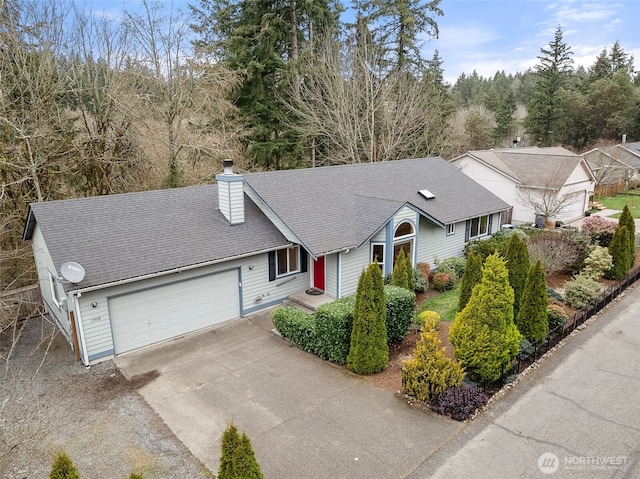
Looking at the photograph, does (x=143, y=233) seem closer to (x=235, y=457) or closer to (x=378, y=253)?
(x=378, y=253)

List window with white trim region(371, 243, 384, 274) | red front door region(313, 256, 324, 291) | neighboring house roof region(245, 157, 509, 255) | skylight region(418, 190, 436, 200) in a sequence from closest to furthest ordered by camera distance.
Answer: neighboring house roof region(245, 157, 509, 255) → red front door region(313, 256, 324, 291) → window with white trim region(371, 243, 384, 274) → skylight region(418, 190, 436, 200)

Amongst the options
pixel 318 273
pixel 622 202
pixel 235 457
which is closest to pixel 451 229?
pixel 318 273

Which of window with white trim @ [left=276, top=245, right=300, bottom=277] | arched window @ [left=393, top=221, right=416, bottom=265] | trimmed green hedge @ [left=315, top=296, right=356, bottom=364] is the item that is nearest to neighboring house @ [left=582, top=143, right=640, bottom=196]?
arched window @ [left=393, top=221, right=416, bottom=265]

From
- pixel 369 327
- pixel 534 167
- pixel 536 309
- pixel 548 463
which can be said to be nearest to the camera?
pixel 548 463

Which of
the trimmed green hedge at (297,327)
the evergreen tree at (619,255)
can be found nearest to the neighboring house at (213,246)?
the trimmed green hedge at (297,327)

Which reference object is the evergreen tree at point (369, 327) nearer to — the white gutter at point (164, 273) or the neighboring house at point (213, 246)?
the neighboring house at point (213, 246)

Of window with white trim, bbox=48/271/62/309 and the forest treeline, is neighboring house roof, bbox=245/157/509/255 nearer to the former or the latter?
the forest treeline

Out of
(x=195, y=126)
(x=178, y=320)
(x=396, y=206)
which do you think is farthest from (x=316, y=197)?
(x=195, y=126)
